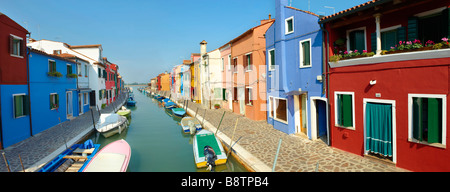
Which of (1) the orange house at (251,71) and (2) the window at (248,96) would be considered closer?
(1) the orange house at (251,71)

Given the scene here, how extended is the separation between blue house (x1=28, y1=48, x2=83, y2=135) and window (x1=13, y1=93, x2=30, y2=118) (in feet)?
2.78

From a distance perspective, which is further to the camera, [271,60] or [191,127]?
[191,127]

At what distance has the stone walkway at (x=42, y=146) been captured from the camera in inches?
364

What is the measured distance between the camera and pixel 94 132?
16.9 metres

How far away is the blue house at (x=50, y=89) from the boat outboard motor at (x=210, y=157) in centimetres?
1121

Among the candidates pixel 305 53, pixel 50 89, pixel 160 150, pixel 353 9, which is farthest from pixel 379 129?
pixel 50 89

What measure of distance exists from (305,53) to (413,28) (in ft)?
15.2

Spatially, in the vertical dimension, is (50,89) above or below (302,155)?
above

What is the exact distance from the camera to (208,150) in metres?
10.5

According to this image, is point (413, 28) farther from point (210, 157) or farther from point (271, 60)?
point (210, 157)

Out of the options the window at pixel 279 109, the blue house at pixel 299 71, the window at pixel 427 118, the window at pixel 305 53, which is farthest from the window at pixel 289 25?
the window at pixel 427 118

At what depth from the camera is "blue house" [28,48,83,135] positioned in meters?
14.2

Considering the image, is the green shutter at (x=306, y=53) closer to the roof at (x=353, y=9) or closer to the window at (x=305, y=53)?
the window at (x=305, y=53)
